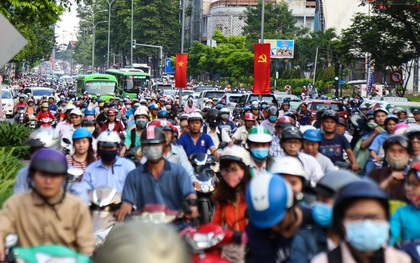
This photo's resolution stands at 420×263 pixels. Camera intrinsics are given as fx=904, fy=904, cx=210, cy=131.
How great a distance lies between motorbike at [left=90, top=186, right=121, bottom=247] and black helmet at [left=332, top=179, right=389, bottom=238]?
3893 mm

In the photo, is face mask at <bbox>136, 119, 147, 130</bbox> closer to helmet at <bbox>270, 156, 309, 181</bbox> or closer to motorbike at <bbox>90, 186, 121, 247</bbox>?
motorbike at <bbox>90, 186, 121, 247</bbox>

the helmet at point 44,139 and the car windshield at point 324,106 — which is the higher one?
the helmet at point 44,139

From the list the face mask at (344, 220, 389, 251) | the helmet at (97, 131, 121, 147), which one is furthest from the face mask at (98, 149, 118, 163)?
the face mask at (344, 220, 389, 251)

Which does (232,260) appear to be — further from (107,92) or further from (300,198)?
(107,92)

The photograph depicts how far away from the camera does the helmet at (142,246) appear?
9.77 ft

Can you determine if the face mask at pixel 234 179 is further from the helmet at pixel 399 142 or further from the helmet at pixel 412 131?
Answer: the helmet at pixel 412 131

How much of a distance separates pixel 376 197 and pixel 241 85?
83.9 m

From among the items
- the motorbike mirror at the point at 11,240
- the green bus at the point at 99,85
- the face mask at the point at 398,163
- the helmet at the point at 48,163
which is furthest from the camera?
the green bus at the point at 99,85

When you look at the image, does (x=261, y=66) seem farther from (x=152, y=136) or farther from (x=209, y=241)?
(x=209, y=241)

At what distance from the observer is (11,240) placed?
5855 mm

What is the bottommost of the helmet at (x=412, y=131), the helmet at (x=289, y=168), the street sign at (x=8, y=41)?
the helmet at (x=289, y=168)

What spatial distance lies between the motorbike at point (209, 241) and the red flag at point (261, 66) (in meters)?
24.2

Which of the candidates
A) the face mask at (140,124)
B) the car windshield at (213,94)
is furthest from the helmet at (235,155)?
the car windshield at (213,94)

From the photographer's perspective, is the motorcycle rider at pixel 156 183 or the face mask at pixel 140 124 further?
the face mask at pixel 140 124
